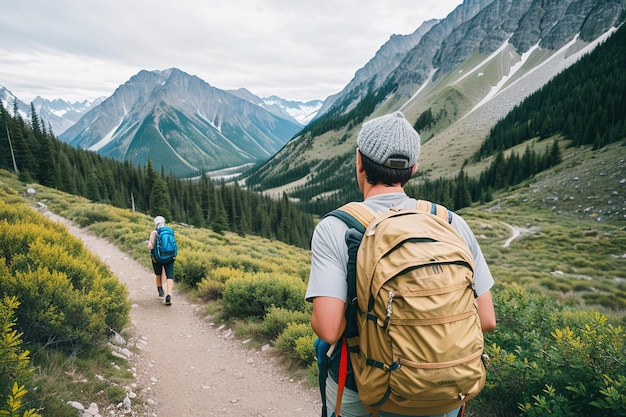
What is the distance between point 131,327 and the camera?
7.02m

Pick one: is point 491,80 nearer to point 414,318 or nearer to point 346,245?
point 346,245

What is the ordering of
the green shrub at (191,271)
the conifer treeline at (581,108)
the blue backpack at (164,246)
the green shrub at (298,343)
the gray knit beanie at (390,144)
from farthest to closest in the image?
the conifer treeline at (581,108) < the green shrub at (191,271) < the blue backpack at (164,246) < the green shrub at (298,343) < the gray knit beanie at (390,144)

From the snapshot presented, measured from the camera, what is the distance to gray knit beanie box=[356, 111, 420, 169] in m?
2.08

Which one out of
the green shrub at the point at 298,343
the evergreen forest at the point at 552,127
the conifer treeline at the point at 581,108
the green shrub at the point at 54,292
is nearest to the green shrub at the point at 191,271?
the green shrub at the point at 54,292

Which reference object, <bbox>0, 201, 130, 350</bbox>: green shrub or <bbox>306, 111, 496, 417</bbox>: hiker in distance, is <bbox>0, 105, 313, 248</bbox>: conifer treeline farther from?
<bbox>306, 111, 496, 417</bbox>: hiker in distance

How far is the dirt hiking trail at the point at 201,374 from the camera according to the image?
4.79 metres

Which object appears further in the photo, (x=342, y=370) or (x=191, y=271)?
(x=191, y=271)

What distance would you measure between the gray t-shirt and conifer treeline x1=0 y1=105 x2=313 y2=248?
1731 inches

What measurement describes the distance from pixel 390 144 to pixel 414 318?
1.09 metres

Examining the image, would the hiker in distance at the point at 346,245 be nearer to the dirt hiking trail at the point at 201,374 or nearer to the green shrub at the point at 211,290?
the dirt hiking trail at the point at 201,374

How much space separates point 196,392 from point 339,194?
148 m

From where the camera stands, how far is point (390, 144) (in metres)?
2.07

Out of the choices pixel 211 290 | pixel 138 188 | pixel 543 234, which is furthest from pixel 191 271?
pixel 138 188

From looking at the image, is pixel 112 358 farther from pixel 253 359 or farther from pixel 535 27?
pixel 535 27
